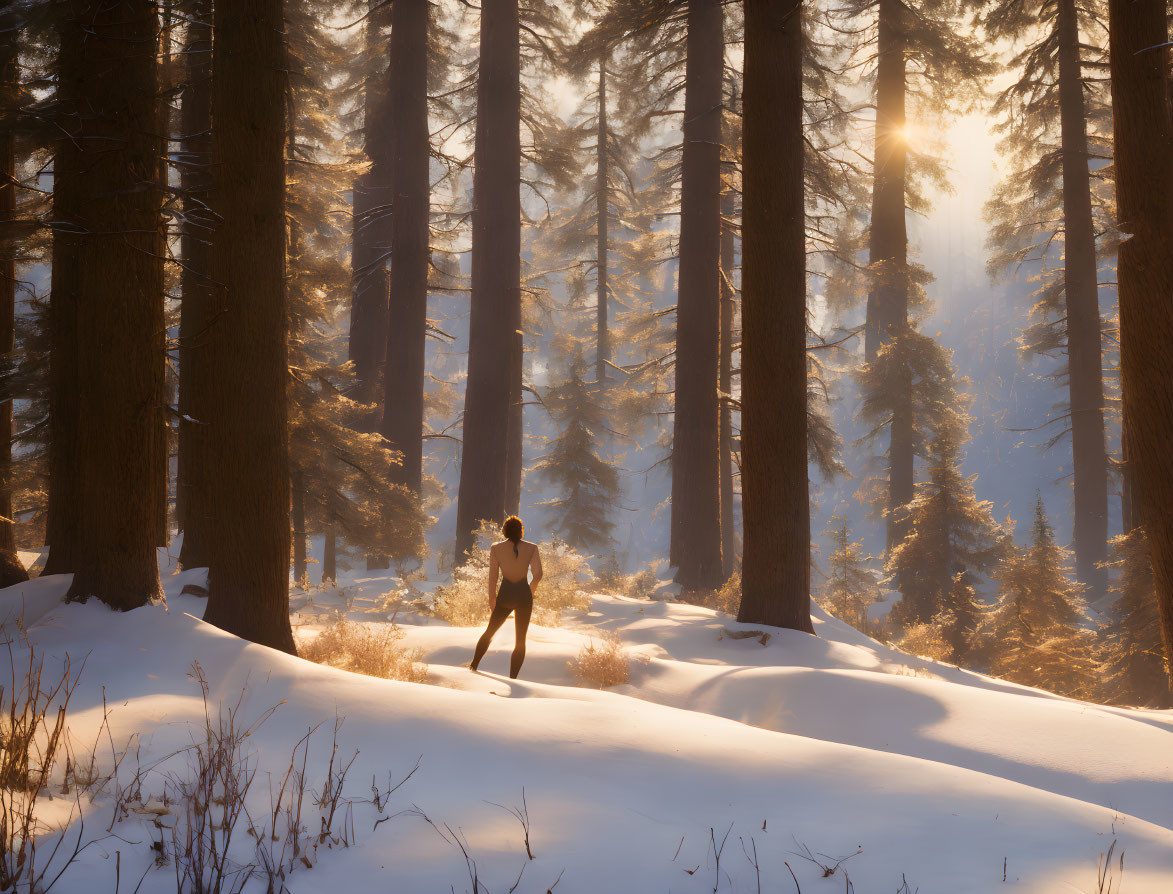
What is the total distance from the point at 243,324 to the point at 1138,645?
13214 mm

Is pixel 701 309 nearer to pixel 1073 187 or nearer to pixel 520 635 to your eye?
pixel 520 635

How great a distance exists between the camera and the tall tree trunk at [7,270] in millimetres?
8172

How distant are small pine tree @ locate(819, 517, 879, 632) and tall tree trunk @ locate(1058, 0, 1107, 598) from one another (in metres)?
5.72

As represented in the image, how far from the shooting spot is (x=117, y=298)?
6000 millimetres

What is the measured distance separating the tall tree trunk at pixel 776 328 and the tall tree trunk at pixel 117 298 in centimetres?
639

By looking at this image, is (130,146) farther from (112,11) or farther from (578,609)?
(578,609)

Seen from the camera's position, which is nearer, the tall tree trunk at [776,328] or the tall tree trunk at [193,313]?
the tall tree trunk at [193,313]

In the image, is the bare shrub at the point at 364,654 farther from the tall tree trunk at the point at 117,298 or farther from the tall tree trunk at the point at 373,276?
the tall tree trunk at the point at 373,276

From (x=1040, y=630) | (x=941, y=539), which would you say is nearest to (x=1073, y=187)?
(x=941, y=539)

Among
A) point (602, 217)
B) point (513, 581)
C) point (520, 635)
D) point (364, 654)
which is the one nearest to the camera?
point (364, 654)

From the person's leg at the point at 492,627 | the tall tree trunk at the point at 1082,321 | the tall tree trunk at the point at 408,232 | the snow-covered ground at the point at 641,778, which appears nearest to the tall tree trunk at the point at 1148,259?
the snow-covered ground at the point at 641,778

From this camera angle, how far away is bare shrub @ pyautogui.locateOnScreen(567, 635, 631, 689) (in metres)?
6.98

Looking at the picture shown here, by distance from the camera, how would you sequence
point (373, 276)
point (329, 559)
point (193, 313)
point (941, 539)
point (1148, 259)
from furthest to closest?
point (373, 276) < point (329, 559) < point (941, 539) < point (193, 313) < point (1148, 259)

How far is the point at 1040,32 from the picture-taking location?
2009cm
